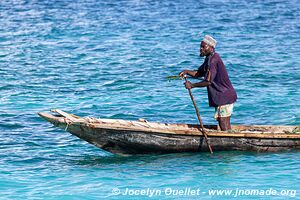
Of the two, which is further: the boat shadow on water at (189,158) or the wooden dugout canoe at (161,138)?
the boat shadow on water at (189,158)

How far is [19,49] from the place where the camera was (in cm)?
2572

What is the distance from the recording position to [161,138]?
12.7 meters

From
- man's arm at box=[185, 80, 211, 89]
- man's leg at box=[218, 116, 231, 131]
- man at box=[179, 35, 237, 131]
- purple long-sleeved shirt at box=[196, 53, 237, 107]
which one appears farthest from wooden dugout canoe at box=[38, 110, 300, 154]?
man's arm at box=[185, 80, 211, 89]

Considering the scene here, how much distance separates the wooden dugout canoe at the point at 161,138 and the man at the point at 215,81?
366 mm

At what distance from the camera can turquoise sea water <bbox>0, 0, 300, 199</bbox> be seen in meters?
12.1

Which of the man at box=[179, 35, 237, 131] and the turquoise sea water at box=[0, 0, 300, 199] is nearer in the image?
the turquoise sea water at box=[0, 0, 300, 199]

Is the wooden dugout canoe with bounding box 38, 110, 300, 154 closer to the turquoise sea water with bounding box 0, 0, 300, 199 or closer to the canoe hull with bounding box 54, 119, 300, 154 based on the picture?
the canoe hull with bounding box 54, 119, 300, 154

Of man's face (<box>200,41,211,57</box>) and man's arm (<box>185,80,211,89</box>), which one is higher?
man's face (<box>200,41,211,57</box>)

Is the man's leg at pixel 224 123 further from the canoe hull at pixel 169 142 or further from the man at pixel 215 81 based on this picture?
the canoe hull at pixel 169 142

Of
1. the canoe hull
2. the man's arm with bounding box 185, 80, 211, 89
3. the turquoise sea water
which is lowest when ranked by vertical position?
the turquoise sea water

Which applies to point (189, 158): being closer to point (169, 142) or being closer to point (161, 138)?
point (169, 142)

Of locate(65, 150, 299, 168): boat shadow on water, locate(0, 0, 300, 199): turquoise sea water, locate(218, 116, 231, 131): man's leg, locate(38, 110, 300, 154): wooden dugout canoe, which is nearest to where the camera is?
locate(0, 0, 300, 199): turquoise sea water

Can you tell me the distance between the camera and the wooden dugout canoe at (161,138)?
12.5 meters

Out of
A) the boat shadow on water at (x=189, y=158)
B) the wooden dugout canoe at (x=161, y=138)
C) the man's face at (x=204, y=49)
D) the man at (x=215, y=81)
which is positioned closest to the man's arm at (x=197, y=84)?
the man at (x=215, y=81)
